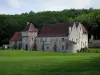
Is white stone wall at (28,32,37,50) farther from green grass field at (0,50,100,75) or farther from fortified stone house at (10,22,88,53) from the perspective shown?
green grass field at (0,50,100,75)

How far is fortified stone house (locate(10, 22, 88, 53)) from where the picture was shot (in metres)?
96.6

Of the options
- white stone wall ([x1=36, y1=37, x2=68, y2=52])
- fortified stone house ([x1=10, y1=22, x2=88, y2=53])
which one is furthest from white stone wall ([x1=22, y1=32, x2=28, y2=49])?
white stone wall ([x1=36, y1=37, x2=68, y2=52])

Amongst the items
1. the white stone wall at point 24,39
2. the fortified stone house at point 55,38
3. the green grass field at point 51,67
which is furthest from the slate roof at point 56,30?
the green grass field at point 51,67

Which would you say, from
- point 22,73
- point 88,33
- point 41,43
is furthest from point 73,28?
point 22,73

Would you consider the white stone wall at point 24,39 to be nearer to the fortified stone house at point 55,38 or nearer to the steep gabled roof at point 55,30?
the fortified stone house at point 55,38

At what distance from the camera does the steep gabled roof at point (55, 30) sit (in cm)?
9750

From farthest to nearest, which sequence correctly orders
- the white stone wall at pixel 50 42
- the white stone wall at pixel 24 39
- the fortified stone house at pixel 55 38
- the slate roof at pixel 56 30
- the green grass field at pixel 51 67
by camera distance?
1. the white stone wall at pixel 24 39
2. the slate roof at pixel 56 30
3. the white stone wall at pixel 50 42
4. the fortified stone house at pixel 55 38
5. the green grass field at pixel 51 67

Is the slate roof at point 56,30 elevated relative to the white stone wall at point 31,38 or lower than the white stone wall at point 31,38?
elevated

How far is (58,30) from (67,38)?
4832mm

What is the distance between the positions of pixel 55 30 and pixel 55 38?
2.94 metres

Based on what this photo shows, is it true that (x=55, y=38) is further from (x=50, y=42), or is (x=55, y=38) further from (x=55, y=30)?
(x=55, y=30)

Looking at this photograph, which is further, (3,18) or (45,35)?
(3,18)

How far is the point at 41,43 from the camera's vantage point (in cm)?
10194

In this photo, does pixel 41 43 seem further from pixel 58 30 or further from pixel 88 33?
pixel 88 33
